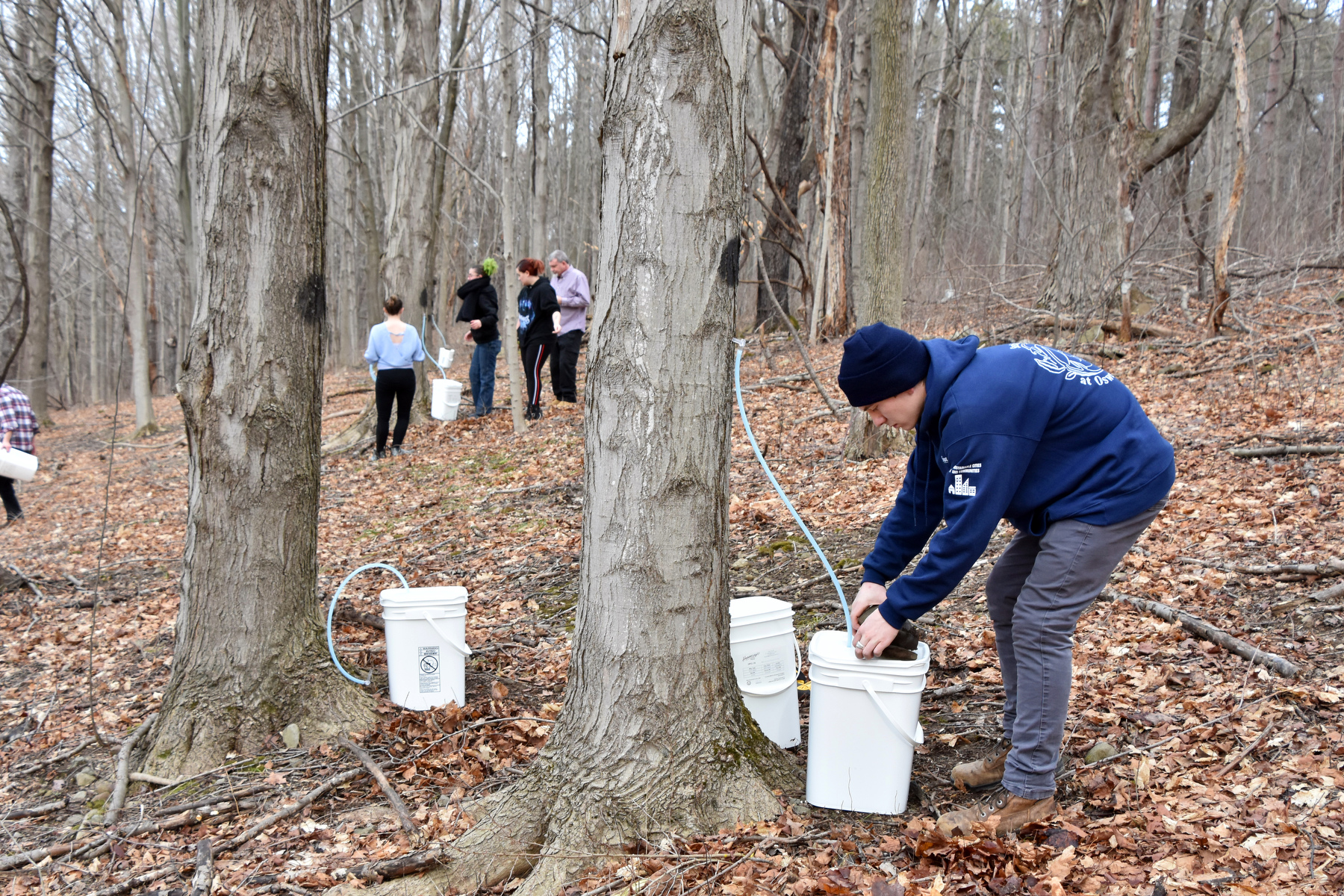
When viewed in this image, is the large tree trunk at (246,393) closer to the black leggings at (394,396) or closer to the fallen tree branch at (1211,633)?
the fallen tree branch at (1211,633)

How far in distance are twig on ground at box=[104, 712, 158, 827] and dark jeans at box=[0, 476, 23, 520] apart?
7.08 m

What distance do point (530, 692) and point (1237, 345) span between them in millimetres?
7627

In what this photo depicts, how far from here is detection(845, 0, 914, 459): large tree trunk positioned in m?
7.01

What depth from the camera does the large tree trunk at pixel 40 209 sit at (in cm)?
1467

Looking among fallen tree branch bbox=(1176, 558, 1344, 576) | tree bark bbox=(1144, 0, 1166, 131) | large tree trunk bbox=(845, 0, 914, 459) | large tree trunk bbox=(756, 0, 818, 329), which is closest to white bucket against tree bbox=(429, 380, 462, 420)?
large tree trunk bbox=(756, 0, 818, 329)

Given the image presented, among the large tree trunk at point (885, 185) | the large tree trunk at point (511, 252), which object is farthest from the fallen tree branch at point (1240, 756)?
the large tree trunk at point (511, 252)

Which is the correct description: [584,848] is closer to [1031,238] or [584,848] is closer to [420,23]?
[420,23]

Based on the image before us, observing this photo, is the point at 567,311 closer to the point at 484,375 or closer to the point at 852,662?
the point at 484,375

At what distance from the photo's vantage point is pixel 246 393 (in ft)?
11.7

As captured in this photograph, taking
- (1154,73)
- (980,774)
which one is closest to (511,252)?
(980,774)

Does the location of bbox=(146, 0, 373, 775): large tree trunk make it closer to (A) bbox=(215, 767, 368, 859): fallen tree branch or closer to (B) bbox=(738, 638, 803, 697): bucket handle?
(A) bbox=(215, 767, 368, 859): fallen tree branch

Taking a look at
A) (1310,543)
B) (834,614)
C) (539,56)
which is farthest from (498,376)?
(1310,543)

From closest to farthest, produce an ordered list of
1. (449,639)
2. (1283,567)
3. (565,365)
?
(449,639) < (1283,567) < (565,365)

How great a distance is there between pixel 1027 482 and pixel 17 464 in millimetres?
8945
